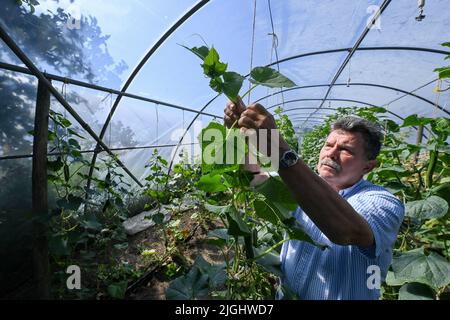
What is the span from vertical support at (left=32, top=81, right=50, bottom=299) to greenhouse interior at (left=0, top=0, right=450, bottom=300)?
1cm

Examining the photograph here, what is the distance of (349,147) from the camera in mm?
1162

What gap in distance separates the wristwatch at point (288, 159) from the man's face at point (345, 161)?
0.60 m

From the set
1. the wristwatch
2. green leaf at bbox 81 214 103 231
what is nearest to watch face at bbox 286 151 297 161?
the wristwatch

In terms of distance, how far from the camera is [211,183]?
2.16 ft

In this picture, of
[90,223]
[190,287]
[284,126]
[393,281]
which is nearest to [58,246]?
[90,223]

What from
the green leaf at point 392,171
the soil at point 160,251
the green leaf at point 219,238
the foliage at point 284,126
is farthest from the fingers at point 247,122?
the foliage at point 284,126

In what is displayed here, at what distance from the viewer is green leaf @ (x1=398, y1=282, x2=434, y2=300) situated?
1.04 metres

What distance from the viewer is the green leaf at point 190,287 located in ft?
2.64

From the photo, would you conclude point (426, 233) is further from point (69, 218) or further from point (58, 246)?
point (69, 218)

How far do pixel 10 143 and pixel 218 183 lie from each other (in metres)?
2.36

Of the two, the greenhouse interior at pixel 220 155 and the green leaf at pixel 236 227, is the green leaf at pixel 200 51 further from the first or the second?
the green leaf at pixel 236 227

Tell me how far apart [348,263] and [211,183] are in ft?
2.38

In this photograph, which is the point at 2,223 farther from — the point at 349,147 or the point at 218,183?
the point at 349,147

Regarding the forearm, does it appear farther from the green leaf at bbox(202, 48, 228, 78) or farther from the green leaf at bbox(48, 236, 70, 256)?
the green leaf at bbox(48, 236, 70, 256)
